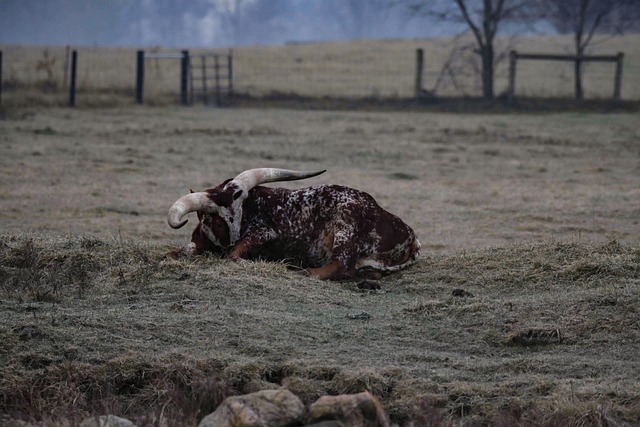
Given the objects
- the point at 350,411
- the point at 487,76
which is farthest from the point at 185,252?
the point at 487,76

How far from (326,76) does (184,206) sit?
1292 inches

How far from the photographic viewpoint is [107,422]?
5.00 meters

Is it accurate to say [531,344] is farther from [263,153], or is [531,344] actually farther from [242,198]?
[263,153]

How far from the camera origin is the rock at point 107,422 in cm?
500

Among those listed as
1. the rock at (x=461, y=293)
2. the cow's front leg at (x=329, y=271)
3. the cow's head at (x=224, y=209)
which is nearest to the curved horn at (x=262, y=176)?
the cow's head at (x=224, y=209)

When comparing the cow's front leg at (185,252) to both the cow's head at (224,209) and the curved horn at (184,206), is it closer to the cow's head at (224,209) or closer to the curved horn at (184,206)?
the cow's head at (224,209)

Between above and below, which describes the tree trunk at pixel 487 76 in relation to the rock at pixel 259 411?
above

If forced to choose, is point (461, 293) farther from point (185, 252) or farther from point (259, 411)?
point (259, 411)

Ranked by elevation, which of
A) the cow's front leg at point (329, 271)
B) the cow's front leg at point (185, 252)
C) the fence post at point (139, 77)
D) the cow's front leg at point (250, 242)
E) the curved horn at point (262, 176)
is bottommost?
the cow's front leg at point (329, 271)

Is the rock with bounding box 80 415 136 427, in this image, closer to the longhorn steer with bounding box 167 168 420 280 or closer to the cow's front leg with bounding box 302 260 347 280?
the cow's front leg with bounding box 302 260 347 280

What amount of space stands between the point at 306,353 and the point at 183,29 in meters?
198

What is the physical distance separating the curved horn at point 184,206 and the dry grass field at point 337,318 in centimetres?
39

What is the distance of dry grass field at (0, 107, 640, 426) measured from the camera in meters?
5.66

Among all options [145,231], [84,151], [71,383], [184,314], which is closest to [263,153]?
[84,151]
